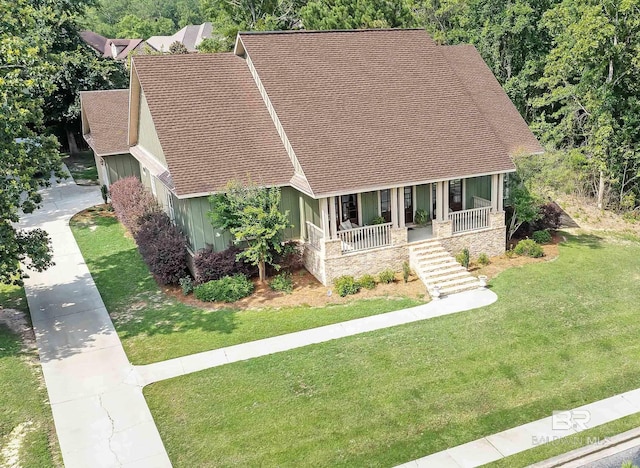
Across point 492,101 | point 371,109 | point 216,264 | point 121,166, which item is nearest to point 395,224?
point 371,109

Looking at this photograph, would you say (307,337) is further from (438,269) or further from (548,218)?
(548,218)

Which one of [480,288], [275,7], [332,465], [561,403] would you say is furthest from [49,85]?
[275,7]

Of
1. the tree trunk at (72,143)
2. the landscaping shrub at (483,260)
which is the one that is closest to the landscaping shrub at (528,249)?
the landscaping shrub at (483,260)

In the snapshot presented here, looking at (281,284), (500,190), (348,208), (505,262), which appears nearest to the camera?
(281,284)

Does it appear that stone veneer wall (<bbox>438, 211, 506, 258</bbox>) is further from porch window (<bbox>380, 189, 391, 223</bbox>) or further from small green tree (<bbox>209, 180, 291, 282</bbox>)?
small green tree (<bbox>209, 180, 291, 282</bbox>)

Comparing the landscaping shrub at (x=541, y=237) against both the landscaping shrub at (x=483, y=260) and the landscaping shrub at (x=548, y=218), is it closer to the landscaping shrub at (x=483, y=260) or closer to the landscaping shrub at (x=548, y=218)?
the landscaping shrub at (x=548, y=218)

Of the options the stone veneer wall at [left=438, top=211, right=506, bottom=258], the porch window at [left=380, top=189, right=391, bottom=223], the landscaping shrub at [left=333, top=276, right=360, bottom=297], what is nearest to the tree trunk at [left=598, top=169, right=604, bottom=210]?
the stone veneer wall at [left=438, top=211, right=506, bottom=258]
